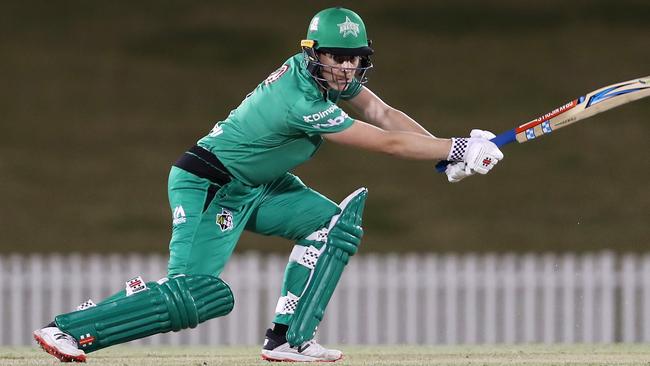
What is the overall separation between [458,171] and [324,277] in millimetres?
760

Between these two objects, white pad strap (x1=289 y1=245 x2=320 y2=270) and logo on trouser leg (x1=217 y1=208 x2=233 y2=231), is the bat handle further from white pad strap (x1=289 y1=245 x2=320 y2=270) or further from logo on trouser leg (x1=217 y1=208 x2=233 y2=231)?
logo on trouser leg (x1=217 y1=208 x2=233 y2=231)

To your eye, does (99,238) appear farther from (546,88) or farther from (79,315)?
(79,315)

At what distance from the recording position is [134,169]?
16141 mm

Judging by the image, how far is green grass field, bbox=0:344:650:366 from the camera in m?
5.64

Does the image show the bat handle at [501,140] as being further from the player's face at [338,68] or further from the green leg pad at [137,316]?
the green leg pad at [137,316]

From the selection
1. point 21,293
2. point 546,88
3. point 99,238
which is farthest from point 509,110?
point 21,293

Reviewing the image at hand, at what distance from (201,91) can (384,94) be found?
2.49m

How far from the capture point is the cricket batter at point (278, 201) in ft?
17.4

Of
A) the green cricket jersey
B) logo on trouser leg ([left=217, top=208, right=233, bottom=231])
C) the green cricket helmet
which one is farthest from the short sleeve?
logo on trouser leg ([left=217, top=208, right=233, bottom=231])

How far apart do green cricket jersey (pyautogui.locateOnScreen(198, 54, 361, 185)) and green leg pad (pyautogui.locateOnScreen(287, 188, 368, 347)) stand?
360mm

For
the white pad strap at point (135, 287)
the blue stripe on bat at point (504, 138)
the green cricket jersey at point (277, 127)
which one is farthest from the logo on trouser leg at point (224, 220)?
the blue stripe on bat at point (504, 138)

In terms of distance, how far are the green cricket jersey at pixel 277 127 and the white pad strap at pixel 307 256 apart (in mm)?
357

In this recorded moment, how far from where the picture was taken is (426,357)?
615 cm

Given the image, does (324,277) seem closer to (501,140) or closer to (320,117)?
(320,117)
